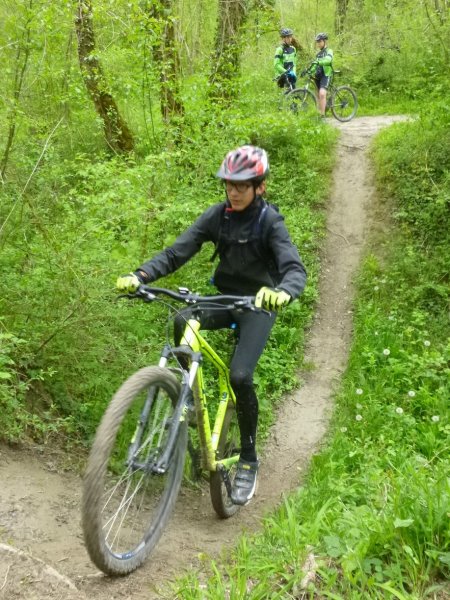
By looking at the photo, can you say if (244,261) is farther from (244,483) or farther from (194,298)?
(244,483)

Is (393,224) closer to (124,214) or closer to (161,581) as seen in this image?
(124,214)

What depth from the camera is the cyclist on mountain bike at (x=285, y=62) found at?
1470 cm

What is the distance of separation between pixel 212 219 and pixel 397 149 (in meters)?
7.66

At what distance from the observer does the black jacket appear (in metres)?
4.14

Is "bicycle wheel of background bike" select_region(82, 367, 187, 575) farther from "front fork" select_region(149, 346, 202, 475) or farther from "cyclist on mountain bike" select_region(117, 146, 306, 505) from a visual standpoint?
"cyclist on mountain bike" select_region(117, 146, 306, 505)

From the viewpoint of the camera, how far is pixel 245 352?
4.15m

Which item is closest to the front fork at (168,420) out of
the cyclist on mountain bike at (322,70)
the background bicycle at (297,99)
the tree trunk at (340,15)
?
the background bicycle at (297,99)

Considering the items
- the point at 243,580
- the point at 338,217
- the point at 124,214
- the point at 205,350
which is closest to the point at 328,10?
the point at 338,217

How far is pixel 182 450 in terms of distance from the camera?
373 cm

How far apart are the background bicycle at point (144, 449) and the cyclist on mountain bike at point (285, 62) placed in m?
12.5

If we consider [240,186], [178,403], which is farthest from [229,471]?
[240,186]

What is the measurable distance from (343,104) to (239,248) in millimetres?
12306

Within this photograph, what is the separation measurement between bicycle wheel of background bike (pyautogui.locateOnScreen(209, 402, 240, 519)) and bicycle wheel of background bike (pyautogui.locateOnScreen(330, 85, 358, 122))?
40.1 feet

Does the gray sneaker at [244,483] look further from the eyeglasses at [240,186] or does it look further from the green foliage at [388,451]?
the eyeglasses at [240,186]
